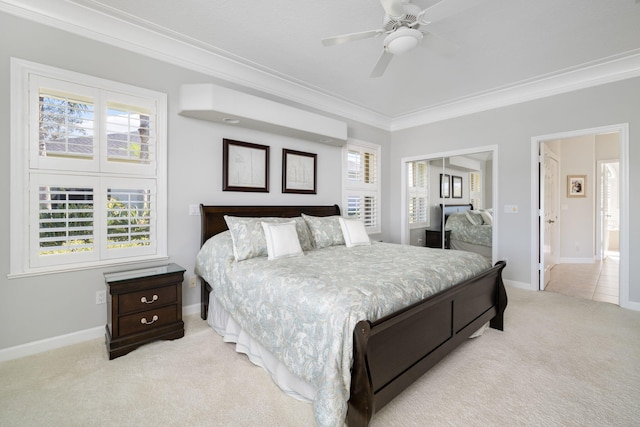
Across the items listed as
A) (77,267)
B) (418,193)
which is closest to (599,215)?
(418,193)

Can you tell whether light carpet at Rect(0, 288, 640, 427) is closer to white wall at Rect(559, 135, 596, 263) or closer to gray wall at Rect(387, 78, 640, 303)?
gray wall at Rect(387, 78, 640, 303)

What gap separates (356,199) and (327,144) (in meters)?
1.12

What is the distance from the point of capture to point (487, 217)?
449cm

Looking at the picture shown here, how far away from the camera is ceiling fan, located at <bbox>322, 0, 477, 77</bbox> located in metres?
1.87

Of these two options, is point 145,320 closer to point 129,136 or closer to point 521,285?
point 129,136

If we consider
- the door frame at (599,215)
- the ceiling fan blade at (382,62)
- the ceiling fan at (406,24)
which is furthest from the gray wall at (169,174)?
the door frame at (599,215)

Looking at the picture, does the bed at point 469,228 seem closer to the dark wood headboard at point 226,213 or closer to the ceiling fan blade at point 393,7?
the dark wood headboard at point 226,213

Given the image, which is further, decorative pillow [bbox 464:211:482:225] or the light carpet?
decorative pillow [bbox 464:211:482:225]

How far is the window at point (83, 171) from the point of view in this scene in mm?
2273

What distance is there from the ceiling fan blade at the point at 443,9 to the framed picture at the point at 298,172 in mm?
2386

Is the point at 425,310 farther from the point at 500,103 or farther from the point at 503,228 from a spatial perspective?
the point at 500,103

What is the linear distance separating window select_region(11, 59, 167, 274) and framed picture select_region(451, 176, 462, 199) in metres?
4.36

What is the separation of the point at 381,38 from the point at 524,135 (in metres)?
2.68

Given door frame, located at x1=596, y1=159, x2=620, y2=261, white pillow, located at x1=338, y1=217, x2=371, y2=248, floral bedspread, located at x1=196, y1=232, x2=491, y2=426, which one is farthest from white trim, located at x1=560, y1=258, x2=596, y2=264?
white pillow, located at x1=338, y1=217, x2=371, y2=248
